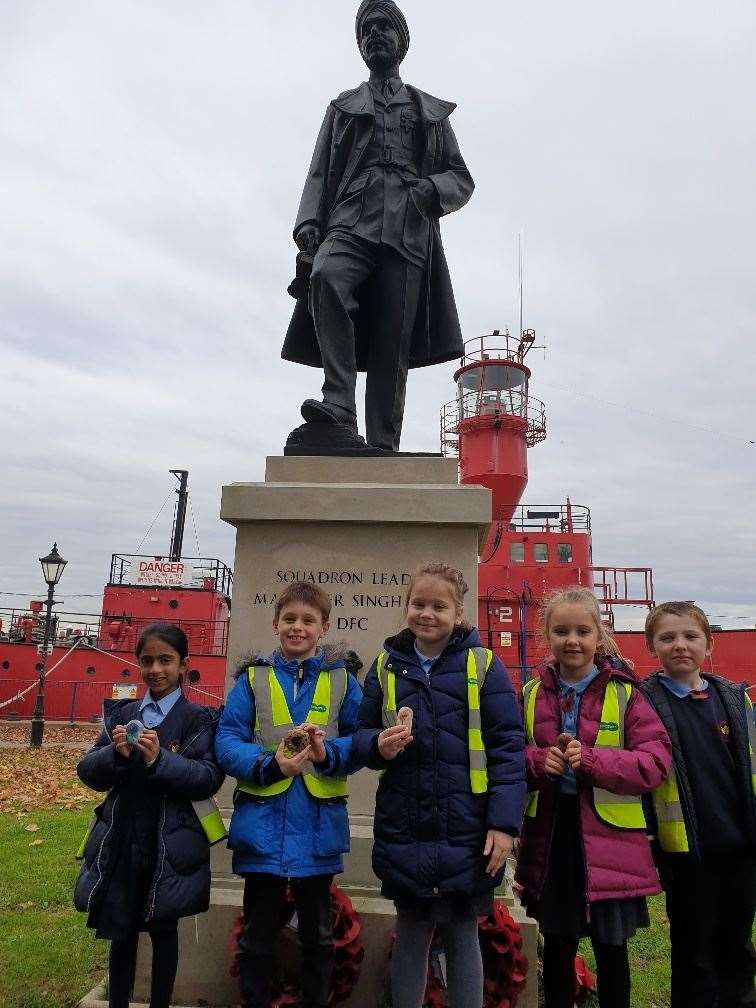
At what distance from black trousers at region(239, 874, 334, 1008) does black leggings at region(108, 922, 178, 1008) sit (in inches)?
11.5

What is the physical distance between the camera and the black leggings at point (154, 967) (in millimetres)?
2703

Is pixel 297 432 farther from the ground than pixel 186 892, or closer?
farther from the ground

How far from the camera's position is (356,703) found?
111 inches

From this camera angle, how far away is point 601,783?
8.05 ft

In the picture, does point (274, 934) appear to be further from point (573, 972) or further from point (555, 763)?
point (555, 763)

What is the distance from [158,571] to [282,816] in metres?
22.0

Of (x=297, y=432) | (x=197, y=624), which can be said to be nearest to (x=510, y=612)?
(x=197, y=624)

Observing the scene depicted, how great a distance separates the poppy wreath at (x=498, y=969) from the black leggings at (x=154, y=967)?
104 centimetres

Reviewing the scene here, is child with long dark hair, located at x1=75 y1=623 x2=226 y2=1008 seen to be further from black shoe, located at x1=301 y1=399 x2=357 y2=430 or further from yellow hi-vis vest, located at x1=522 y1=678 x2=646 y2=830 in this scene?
black shoe, located at x1=301 y1=399 x2=357 y2=430

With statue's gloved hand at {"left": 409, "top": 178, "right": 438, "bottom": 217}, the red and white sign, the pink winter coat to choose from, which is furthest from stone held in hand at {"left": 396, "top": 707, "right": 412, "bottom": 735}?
the red and white sign

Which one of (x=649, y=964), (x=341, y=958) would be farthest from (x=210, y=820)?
(x=649, y=964)

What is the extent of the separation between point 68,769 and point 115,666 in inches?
318

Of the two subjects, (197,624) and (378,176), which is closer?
(378,176)

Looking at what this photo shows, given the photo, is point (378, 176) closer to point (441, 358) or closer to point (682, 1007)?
point (441, 358)
